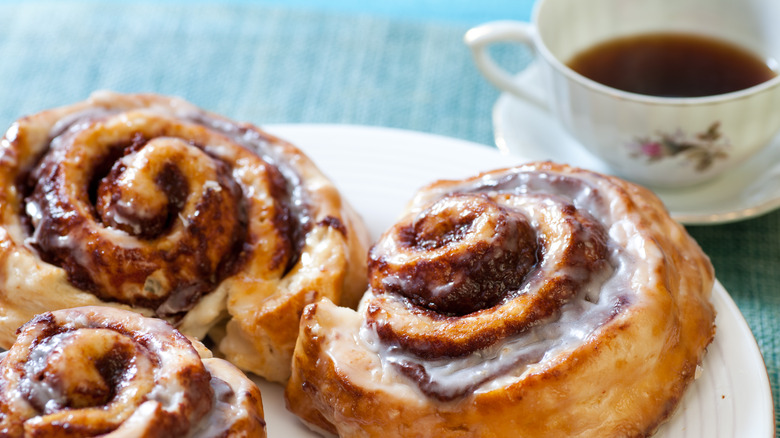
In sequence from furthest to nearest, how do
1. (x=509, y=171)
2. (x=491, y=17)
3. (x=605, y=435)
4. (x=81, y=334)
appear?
(x=491, y=17), (x=509, y=171), (x=605, y=435), (x=81, y=334)

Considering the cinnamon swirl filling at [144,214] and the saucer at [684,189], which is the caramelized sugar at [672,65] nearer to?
the saucer at [684,189]

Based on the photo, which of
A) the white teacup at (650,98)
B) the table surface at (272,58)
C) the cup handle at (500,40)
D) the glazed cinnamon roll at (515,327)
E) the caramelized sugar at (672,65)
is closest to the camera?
the glazed cinnamon roll at (515,327)

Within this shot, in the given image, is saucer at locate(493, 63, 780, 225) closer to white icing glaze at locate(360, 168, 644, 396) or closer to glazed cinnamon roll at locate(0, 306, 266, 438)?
white icing glaze at locate(360, 168, 644, 396)

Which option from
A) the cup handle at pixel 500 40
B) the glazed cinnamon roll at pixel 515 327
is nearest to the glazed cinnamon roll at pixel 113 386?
the glazed cinnamon roll at pixel 515 327

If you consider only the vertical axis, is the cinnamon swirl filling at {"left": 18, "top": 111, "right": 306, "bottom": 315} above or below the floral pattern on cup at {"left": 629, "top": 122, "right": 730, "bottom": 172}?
above

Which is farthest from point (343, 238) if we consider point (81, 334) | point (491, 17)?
point (491, 17)

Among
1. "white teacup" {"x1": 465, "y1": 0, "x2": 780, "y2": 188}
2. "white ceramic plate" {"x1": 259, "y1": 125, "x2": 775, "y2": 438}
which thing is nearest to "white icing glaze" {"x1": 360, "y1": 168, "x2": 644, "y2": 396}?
"white ceramic plate" {"x1": 259, "y1": 125, "x2": 775, "y2": 438}

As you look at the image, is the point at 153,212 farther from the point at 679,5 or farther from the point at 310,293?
the point at 679,5

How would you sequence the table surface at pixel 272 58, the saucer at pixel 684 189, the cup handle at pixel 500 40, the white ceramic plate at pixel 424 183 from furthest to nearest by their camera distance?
the table surface at pixel 272 58, the cup handle at pixel 500 40, the saucer at pixel 684 189, the white ceramic plate at pixel 424 183
